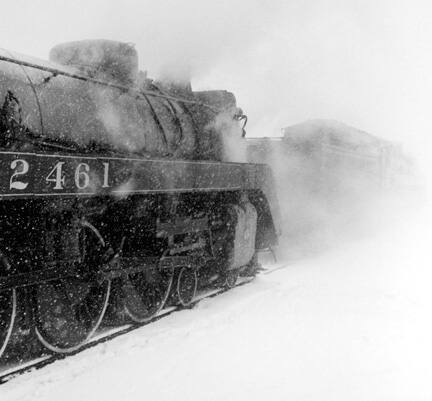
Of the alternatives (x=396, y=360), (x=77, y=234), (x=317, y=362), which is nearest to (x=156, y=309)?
(x=77, y=234)

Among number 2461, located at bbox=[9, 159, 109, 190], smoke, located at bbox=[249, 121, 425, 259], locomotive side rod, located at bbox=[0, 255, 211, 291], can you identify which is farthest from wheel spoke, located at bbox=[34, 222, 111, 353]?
smoke, located at bbox=[249, 121, 425, 259]

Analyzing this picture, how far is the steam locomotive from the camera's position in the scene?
374 cm

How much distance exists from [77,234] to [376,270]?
5159 mm

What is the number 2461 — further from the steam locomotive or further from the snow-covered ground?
the snow-covered ground

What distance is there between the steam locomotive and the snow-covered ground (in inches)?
15.6

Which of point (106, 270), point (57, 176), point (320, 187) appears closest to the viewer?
point (57, 176)

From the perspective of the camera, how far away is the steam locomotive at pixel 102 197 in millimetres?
3738

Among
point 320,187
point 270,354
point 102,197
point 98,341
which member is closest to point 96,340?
point 98,341

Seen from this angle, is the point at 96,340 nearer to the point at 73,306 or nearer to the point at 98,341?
the point at 98,341

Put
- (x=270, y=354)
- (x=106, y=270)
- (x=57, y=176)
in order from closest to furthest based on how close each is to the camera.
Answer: (x=57, y=176), (x=270, y=354), (x=106, y=270)

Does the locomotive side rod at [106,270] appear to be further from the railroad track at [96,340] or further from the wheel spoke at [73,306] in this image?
the railroad track at [96,340]

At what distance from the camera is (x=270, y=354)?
13.2 feet

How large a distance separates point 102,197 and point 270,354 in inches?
73.1

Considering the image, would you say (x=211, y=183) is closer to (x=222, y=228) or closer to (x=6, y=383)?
(x=222, y=228)
